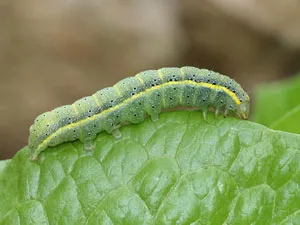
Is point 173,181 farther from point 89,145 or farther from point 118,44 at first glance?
point 118,44

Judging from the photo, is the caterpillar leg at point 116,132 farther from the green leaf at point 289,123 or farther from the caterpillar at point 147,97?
the green leaf at point 289,123

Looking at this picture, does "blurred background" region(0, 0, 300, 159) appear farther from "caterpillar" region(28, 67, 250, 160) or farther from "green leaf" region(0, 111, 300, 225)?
"green leaf" region(0, 111, 300, 225)

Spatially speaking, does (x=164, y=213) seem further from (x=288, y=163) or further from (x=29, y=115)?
(x=29, y=115)

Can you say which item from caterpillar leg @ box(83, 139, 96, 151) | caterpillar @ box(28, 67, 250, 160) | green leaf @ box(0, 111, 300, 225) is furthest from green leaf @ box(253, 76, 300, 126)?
caterpillar leg @ box(83, 139, 96, 151)

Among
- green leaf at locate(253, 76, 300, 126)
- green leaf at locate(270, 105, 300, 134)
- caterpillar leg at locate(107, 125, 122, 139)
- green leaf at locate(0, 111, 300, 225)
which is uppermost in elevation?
green leaf at locate(253, 76, 300, 126)

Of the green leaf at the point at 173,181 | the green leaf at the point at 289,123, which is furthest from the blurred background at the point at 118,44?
the green leaf at the point at 289,123
